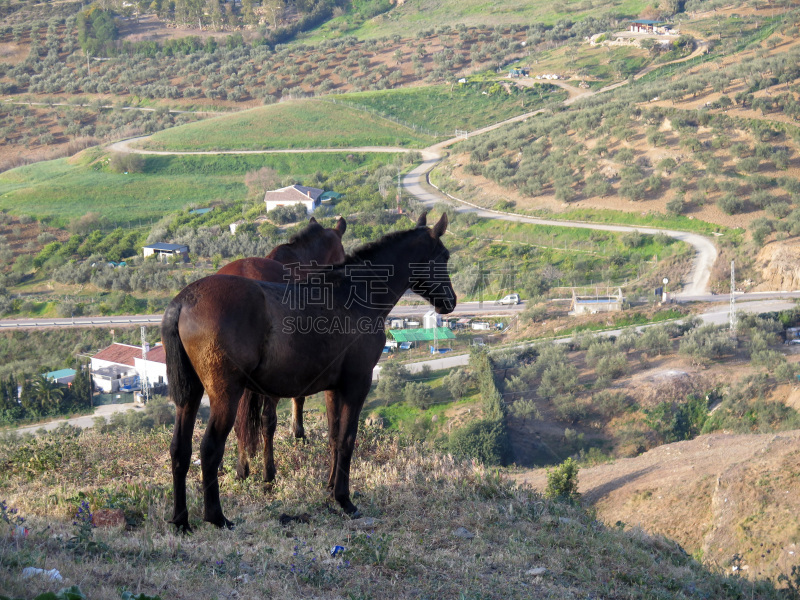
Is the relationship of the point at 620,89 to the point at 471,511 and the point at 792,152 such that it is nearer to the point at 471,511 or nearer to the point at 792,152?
the point at 792,152

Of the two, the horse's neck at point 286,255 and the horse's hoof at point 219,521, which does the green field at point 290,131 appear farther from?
the horse's hoof at point 219,521

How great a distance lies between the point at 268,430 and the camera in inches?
307

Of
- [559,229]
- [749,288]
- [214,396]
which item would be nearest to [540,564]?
[214,396]

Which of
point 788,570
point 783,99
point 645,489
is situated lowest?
point 645,489

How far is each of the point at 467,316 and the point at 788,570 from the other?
28.6 m

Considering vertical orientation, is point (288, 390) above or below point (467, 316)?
above

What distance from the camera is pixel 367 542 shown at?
6.14m

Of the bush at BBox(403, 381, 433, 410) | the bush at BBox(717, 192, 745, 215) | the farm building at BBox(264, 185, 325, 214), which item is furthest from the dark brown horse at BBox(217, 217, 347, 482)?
the farm building at BBox(264, 185, 325, 214)

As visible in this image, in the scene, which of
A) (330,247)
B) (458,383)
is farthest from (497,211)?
(330,247)

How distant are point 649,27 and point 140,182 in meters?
63.1

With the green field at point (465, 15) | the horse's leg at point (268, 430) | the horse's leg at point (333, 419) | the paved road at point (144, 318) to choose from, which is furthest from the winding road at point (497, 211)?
the horse's leg at point (333, 419)

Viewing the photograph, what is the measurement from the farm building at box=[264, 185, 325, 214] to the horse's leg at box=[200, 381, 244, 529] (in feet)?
159

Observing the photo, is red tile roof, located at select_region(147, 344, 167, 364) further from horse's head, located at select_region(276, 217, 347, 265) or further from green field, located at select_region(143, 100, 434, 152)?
green field, located at select_region(143, 100, 434, 152)

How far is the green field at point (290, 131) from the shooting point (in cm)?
7381
